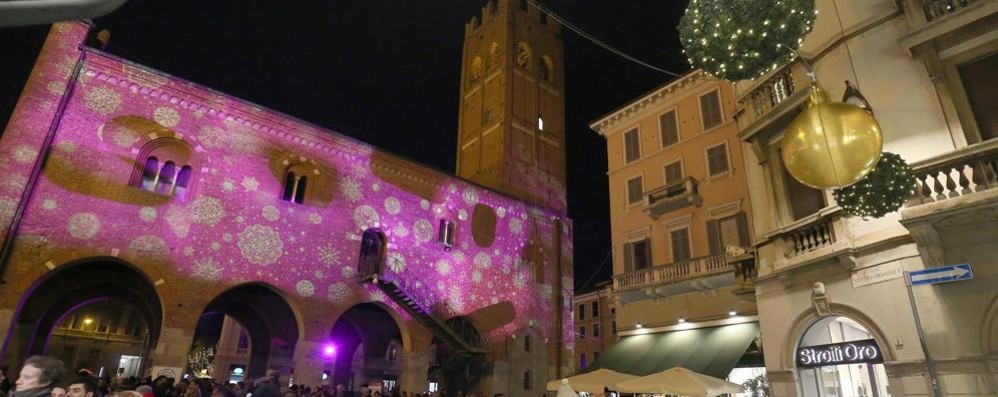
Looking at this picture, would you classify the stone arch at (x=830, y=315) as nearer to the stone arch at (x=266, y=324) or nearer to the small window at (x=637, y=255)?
the small window at (x=637, y=255)

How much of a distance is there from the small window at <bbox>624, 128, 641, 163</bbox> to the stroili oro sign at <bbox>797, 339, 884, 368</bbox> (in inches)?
441

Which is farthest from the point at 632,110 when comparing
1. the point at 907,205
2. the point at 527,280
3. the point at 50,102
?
the point at 50,102

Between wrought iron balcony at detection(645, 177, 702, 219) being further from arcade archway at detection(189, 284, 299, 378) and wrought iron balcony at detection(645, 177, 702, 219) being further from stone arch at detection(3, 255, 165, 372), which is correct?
stone arch at detection(3, 255, 165, 372)

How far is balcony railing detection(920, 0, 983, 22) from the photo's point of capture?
788cm

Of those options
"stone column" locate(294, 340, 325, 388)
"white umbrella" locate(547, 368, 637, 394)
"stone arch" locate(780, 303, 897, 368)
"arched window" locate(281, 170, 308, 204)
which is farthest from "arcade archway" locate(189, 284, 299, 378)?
"stone arch" locate(780, 303, 897, 368)

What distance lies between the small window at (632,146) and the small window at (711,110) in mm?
2691

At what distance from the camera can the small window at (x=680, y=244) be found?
16625 millimetres

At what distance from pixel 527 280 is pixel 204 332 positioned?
30376 millimetres

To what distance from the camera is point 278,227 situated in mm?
20016

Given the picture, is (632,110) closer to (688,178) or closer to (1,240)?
(688,178)

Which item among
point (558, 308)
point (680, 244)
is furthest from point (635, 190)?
point (558, 308)

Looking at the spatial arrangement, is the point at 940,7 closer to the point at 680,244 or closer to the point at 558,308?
the point at 680,244

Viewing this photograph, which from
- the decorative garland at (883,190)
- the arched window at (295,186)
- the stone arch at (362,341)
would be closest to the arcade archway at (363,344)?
the stone arch at (362,341)

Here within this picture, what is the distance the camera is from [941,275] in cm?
671
